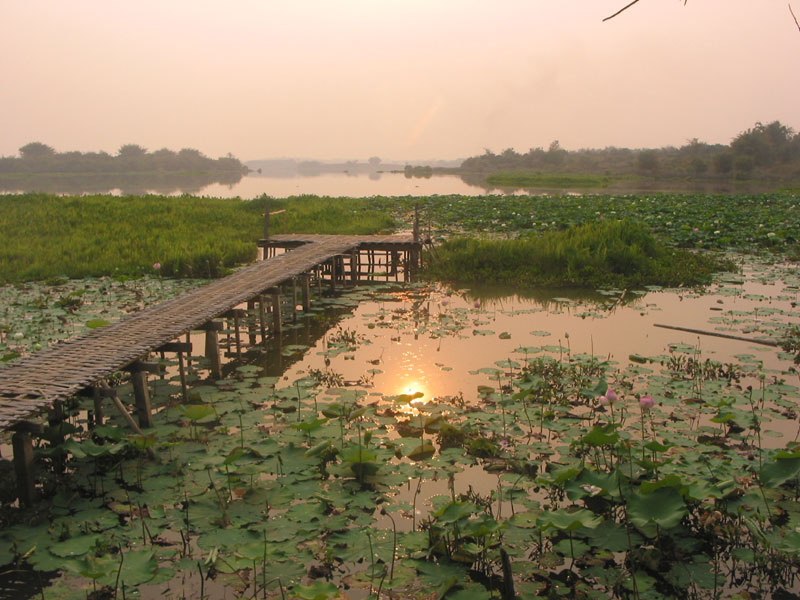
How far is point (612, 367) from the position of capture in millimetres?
6613

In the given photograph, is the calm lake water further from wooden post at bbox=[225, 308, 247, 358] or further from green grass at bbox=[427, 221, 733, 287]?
wooden post at bbox=[225, 308, 247, 358]

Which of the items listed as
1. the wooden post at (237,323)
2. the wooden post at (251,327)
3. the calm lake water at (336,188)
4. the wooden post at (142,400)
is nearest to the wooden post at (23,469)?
the wooden post at (142,400)

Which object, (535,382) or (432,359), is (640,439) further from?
(432,359)

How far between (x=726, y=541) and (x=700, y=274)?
8.61 metres

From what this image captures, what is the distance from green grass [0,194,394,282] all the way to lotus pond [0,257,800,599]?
5975 mm

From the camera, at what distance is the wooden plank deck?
4227mm

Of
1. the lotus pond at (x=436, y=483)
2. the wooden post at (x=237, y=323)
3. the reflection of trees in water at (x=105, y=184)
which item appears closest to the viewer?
the lotus pond at (x=436, y=483)

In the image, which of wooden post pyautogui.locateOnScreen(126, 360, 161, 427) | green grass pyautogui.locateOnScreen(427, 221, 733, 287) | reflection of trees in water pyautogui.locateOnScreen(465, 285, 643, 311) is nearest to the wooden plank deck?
wooden post pyautogui.locateOnScreen(126, 360, 161, 427)

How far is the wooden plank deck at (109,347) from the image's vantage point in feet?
13.9

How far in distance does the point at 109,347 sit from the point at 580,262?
8.55 meters

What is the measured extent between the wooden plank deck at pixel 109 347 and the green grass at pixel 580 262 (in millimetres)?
4043

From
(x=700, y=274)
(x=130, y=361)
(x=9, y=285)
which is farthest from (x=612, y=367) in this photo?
(x=9, y=285)

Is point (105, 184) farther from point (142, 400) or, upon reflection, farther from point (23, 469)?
point (23, 469)

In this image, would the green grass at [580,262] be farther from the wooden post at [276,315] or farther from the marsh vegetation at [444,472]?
the wooden post at [276,315]
